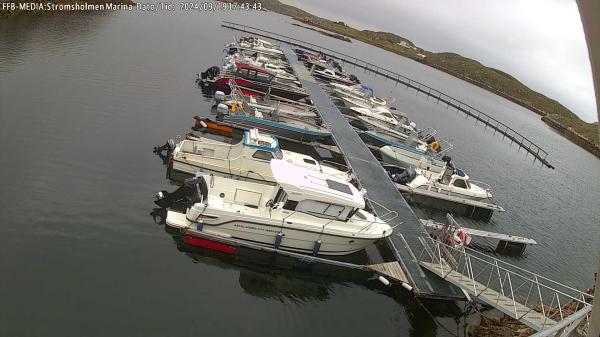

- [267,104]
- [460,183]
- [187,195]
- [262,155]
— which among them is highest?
[460,183]

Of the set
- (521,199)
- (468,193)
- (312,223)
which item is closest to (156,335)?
(312,223)

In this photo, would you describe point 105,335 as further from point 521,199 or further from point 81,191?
point 521,199

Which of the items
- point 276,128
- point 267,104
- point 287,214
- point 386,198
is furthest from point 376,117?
point 287,214

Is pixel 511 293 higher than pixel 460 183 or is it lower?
lower

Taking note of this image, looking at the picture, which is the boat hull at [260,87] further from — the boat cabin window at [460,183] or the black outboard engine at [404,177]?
the boat cabin window at [460,183]

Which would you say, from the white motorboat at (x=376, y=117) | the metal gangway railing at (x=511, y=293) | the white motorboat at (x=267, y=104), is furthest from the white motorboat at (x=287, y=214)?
the white motorboat at (x=376, y=117)

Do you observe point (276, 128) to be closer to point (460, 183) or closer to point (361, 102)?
point (460, 183)

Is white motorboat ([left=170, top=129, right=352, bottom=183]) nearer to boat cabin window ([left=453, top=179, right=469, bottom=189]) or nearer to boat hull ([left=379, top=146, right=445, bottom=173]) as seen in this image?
boat cabin window ([left=453, top=179, right=469, bottom=189])
